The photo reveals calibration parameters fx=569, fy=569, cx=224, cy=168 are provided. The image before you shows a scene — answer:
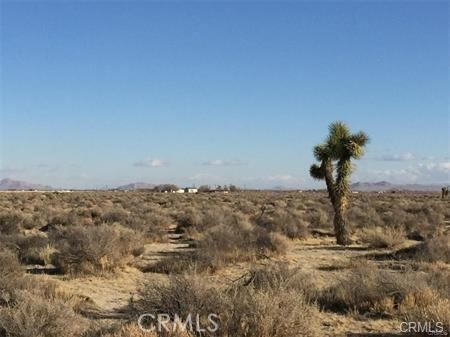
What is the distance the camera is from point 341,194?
21.7 meters

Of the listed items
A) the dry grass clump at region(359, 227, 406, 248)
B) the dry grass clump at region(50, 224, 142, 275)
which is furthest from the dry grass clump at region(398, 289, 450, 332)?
the dry grass clump at region(359, 227, 406, 248)

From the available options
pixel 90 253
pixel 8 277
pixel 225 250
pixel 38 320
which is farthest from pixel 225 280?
pixel 38 320

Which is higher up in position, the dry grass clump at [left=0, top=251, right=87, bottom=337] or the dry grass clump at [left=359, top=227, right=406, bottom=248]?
the dry grass clump at [left=359, top=227, right=406, bottom=248]

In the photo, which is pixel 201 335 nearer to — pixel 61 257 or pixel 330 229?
pixel 61 257

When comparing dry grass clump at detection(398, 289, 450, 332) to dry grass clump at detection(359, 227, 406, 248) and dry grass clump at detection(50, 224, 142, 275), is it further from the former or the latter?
dry grass clump at detection(359, 227, 406, 248)

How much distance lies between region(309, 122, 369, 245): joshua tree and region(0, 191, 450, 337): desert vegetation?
3.12 ft

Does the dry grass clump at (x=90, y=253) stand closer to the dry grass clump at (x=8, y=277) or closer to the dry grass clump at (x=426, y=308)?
the dry grass clump at (x=8, y=277)

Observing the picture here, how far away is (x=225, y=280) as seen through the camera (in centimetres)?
1334

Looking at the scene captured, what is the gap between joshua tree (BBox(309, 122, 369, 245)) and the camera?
843 inches

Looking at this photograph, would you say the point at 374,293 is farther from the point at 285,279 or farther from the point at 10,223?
the point at 10,223

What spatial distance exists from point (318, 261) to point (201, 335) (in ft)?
34.2

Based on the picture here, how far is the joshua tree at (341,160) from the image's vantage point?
21406 millimetres

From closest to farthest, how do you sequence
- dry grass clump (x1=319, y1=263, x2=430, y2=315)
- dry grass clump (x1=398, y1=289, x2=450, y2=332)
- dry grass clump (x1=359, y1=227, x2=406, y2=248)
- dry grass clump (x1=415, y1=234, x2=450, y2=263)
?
dry grass clump (x1=398, y1=289, x2=450, y2=332) < dry grass clump (x1=319, y1=263, x2=430, y2=315) < dry grass clump (x1=415, y1=234, x2=450, y2=263) < dry grass clump (x1=359, y1=227, x2=406, y2=248)

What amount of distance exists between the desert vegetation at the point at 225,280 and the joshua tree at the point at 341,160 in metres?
0.95
